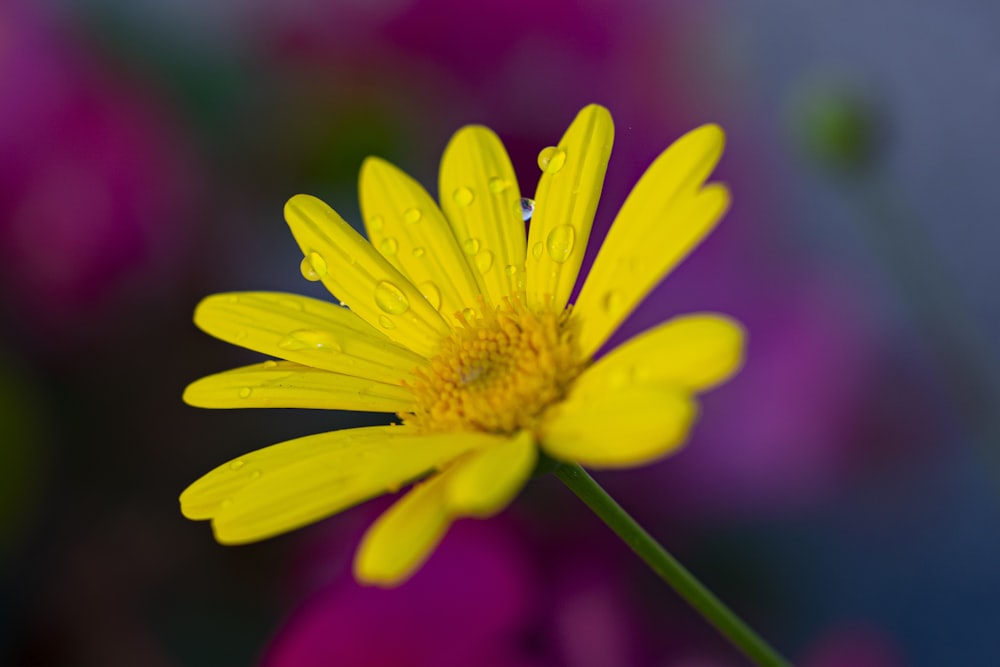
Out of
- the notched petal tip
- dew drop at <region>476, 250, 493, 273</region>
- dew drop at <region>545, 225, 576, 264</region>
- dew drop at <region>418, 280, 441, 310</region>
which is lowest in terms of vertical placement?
dew drop at <region>545, 225, 576, 264</region>

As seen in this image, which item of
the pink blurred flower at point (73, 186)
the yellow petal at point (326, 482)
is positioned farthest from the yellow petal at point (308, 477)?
the pink blurred flower at point (73, 186)

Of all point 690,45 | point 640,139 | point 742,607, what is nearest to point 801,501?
point 742,607

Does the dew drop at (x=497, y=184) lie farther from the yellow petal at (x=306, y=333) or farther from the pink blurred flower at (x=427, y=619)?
the pink blurred flower at (x=427, y=619)

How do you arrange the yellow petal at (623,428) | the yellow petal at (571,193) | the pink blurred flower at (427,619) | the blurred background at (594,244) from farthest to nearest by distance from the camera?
the blurred background at (594,244), the pink blurred flower at (427,619), the yellow petal at (571,193), the yellow petal at (623,428)

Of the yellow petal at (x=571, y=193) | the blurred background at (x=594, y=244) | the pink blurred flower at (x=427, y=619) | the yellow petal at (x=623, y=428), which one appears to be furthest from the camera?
the blurred background at (x=594, y=244)

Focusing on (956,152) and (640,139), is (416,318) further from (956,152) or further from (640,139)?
(956,152)

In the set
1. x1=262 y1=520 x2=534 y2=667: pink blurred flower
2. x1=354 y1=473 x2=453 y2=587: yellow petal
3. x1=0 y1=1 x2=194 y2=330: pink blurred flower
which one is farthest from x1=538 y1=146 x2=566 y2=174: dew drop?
x1=0 y1=1 x2=194 y2=330: pink blurred flower

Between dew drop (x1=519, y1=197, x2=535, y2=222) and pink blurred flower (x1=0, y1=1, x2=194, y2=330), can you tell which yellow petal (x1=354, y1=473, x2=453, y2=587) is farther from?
pink blurred flower (x1=0, y1=1, x2=194, y2=330)
